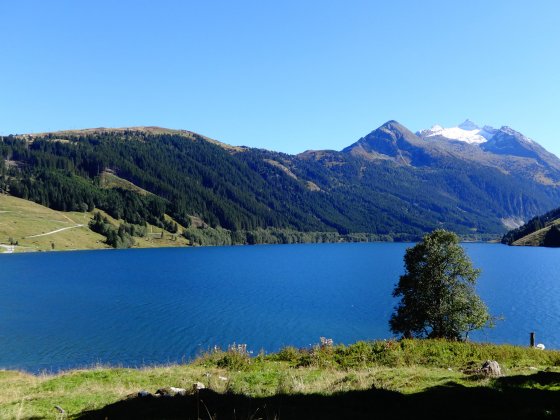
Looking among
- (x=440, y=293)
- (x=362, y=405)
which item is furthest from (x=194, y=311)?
(x=362, y=405)

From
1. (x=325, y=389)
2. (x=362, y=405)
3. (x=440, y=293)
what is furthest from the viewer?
(x=440, y=293)

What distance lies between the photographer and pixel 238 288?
110812mm

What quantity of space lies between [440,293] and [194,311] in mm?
50211

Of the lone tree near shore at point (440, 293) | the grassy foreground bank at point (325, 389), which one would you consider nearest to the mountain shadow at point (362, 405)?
the grassy foreground bank at point (325, 389)

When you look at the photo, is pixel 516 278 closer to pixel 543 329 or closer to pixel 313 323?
pixel 543 329

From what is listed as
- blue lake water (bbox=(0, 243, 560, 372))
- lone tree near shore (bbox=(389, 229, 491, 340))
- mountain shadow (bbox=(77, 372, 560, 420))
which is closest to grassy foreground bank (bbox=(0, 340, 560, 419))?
mountain shadow (bbox=(77, 372, 560, 420))

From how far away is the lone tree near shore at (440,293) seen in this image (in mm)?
43250

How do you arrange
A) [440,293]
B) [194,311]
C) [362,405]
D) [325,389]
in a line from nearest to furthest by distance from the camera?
1. [362,405]
2. [325,389]
3. [440,293]
4. [194,311]

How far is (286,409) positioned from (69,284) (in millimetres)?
111832

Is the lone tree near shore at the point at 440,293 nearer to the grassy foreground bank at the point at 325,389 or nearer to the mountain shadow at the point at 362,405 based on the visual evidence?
the grassy foreground bank at the point at 325,389

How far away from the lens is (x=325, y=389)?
17.6 metres

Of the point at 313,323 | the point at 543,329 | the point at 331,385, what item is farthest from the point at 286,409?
the point at 543,329

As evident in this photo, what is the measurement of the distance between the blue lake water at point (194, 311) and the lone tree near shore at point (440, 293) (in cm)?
1861

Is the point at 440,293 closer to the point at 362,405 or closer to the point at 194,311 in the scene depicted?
the point at 362,405
